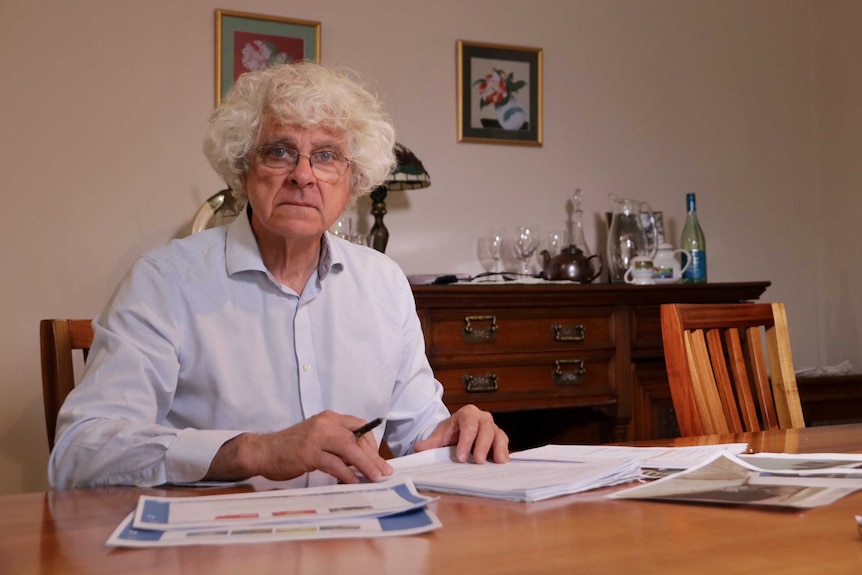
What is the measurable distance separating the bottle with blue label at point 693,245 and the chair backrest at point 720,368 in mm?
1558

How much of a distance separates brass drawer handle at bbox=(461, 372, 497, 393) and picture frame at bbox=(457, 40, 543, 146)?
101 cm

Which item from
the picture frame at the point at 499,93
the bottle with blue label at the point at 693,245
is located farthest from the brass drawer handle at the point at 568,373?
the picture frame at the point at 499,93

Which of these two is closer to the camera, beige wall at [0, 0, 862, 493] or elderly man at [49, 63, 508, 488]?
elderly man at [49, 63, 508, 488]

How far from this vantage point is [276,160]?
183 centimetres

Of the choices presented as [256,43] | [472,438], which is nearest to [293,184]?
[472,438]

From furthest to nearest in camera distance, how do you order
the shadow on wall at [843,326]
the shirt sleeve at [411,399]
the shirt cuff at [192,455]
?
the shadow on wall at [843,326] < the shirt sleeve at [411,399] < the shirt cuff at [192,455]

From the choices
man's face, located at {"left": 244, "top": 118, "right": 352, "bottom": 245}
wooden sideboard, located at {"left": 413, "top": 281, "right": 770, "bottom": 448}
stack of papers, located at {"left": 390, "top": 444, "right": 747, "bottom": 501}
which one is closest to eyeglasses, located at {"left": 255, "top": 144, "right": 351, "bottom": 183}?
man's face, located at {"left": 244, "top": 118, "right": 352, "bottom": 245}

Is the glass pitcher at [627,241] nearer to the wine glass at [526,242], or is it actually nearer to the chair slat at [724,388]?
the wine glass at [526,242]

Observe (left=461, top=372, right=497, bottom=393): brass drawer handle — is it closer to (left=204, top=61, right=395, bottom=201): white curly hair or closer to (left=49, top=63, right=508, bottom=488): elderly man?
(left=49, top=63, right=508, bottom=488): elderly man

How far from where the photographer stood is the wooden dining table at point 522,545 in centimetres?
80

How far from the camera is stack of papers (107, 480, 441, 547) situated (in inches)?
34.8

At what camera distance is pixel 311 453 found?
3.96ft

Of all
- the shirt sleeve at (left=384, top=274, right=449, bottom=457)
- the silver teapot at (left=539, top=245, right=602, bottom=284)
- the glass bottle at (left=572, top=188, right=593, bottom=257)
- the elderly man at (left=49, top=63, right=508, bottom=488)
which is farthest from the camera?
the glass bottle at (left=572, top=188, right=593, bottom=257)

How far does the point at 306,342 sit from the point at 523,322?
4.87ft
